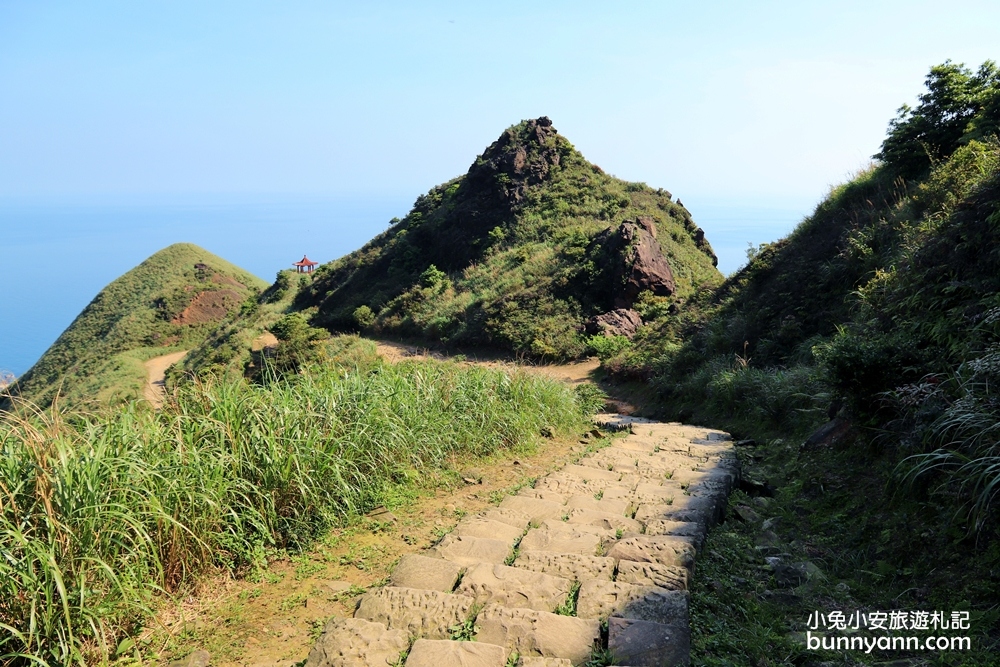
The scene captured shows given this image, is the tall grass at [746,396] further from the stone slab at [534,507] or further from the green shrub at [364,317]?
the green shrub at [364,317]

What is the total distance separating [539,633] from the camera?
2.77m

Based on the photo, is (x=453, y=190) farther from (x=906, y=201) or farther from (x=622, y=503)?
(x=622, y=503)

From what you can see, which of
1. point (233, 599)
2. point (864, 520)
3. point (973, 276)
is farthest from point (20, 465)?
point (973, 276)

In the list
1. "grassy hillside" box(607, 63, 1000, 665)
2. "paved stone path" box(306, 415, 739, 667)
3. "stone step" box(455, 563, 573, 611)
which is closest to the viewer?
"paved stone path" box(306, 415, 739, 667)

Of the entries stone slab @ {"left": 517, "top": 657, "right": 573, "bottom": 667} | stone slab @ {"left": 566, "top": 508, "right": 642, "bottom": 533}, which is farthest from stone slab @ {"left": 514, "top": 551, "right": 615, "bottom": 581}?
stone slab @ {"left": 517, "top": 657, "right": 573, "bottom": 667}

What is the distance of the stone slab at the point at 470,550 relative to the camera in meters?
3.63

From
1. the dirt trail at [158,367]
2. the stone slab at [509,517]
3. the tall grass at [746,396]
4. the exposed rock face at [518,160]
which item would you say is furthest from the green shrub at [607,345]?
the dirt trail at [158,367]

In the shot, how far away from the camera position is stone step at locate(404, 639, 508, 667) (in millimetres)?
2584

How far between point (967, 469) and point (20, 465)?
504 cm

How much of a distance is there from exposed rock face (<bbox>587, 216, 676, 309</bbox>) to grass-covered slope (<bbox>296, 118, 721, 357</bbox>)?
0.17 m

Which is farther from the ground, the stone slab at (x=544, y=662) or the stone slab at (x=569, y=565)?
the stone slab at (x=569, y=565)

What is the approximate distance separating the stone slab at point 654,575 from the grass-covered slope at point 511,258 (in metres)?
14.3

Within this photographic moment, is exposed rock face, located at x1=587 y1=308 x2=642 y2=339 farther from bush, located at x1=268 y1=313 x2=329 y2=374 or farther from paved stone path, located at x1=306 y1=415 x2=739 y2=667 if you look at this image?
paved stone path, located at x1=306 y1=415 x2=739 y2=667

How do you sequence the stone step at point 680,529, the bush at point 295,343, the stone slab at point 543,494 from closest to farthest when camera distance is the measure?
the stone step at point 680,529 < the stone slab at point 543,494 < the bush at point 295,343
